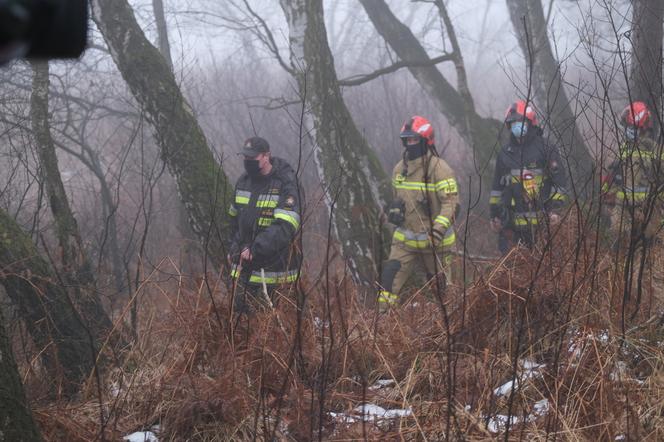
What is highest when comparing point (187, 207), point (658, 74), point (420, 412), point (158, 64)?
point (158, 64)

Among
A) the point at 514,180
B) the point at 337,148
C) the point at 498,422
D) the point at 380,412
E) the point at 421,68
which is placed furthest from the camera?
the point at 421,68

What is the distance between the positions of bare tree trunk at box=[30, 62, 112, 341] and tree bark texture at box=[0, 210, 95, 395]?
0.18 meters

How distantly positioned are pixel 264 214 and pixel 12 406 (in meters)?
2.69

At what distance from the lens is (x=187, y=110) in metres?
5.17

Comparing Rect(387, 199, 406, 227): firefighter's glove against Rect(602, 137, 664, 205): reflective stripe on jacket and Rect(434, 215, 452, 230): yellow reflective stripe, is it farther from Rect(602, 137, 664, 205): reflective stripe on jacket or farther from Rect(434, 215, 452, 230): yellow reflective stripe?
Rect(602, 137, 664, 205): reflective stripe on jacket

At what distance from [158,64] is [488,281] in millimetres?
3300

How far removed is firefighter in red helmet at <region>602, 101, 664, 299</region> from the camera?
9.22 feet

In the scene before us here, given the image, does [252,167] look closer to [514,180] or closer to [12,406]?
[514,180]

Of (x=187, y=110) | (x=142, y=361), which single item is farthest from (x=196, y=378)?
(x=187, y=110)

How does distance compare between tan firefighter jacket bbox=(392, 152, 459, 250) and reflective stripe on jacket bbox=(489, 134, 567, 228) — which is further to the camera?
reflective stripe on jacket bbox=(489, 134, 567, 228)

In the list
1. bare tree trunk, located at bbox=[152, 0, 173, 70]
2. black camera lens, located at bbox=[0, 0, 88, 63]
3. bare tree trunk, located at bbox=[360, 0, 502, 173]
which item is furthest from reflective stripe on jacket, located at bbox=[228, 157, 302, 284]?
bare tree trunk, located at bbox=[152, 0, 173, 70]

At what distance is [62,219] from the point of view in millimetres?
4566

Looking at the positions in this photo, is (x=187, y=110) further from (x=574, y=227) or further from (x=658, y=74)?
(x=658, y=74)

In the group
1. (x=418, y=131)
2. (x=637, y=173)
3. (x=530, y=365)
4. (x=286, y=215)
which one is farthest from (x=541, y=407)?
(x=418, y=131)
